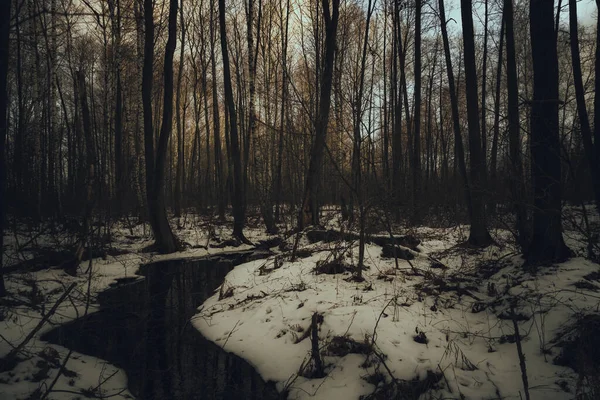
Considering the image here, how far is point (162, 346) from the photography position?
483 centimetres

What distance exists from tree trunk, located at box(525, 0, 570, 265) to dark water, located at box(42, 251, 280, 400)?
468 cm

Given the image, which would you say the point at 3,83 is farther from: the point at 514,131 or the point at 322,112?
the point at 514,131

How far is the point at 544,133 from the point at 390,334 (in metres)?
4.03

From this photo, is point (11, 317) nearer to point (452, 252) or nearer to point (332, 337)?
point (332, 337)

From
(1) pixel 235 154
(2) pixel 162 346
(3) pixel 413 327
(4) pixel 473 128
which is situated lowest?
(2) pixel 162 346

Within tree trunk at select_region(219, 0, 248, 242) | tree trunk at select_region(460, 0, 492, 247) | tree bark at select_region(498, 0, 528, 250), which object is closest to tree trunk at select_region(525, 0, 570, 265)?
tree bark at select_region(498, 0, 528, 250)

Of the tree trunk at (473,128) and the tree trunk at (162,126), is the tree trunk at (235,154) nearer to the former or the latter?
the tree trunk at (162,126)

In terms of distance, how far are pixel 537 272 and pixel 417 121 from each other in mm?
9720

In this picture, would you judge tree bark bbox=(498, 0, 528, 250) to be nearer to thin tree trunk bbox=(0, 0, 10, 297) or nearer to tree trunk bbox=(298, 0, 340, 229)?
tree trunk bbox=(298, 0, 340, 229)

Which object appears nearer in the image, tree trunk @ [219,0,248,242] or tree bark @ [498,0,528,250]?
tree bark @ [498,0,528,250]

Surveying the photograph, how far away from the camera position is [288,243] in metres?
11.2

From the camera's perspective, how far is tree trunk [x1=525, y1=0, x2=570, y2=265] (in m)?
5.25

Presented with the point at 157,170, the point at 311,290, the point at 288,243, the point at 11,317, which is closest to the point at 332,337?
the point at 311,290

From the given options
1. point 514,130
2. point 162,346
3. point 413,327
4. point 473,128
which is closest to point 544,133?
point 514,130
